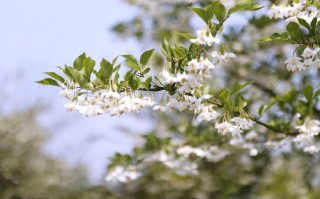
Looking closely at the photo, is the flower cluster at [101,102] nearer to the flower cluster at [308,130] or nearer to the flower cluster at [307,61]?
→ the flower cluster at [307,61]

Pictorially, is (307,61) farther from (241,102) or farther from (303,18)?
(241,102)

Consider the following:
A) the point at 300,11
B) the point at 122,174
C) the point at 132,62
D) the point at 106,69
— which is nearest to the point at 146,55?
the point at 132,62

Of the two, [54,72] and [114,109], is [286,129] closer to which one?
[114,109]

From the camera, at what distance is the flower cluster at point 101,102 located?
207cm

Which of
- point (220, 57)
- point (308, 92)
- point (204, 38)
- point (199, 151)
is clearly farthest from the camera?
point (199, 151)

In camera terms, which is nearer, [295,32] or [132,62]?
[295,32]

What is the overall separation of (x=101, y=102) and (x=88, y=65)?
18cm

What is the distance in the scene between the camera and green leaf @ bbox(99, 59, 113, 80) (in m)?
2.01

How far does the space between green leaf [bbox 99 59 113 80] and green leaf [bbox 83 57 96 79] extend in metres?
0.04

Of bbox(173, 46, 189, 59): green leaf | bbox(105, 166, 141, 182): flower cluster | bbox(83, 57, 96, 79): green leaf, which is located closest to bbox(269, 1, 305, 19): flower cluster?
bbox(173, 46, 189, 59): green leaf

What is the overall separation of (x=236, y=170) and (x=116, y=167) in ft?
10.7

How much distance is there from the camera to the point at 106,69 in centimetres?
204

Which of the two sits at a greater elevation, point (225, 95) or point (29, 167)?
point (29, 167)

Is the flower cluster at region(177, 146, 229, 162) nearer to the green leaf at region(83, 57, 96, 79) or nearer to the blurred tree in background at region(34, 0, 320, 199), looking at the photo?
the blurred tree in background at region(34, 0, 320, 199)
